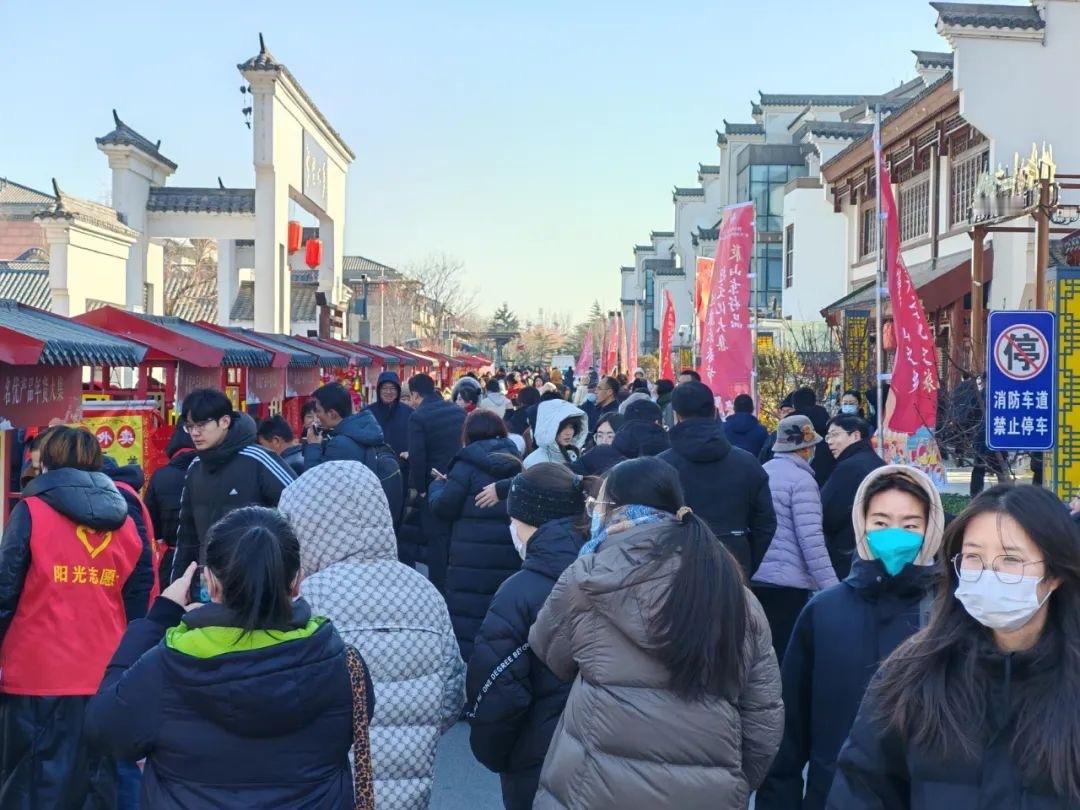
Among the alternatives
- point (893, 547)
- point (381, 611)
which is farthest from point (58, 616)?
point (893, 547)

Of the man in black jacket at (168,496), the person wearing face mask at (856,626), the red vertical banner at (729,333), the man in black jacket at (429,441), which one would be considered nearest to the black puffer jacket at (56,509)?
the man in black jacket at (168,496)

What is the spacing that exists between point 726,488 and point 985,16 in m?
17.4

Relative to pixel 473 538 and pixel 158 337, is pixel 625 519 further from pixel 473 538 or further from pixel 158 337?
pixel 158 337

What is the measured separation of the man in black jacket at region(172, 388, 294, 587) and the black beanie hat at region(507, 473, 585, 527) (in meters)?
2.31

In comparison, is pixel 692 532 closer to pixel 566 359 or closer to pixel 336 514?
pixel 336 514

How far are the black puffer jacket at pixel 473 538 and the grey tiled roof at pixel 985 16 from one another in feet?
56.7

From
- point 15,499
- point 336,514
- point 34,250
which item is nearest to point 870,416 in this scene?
point 15,499

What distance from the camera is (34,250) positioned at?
5100 cm

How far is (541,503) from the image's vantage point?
4578 mm

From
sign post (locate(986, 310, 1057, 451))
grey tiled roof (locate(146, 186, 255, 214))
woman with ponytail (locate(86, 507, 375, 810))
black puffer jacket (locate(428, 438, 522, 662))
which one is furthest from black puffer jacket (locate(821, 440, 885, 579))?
grey tiled roof (locate(146, 186, 255, 214))

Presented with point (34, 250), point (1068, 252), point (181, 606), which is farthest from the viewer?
point (34, 250)

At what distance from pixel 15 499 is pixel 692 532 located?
5195 millimetres

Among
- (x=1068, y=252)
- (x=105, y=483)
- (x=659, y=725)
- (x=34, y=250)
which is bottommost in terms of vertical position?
(x=659, y=725)

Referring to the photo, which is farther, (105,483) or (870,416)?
(870,416)
